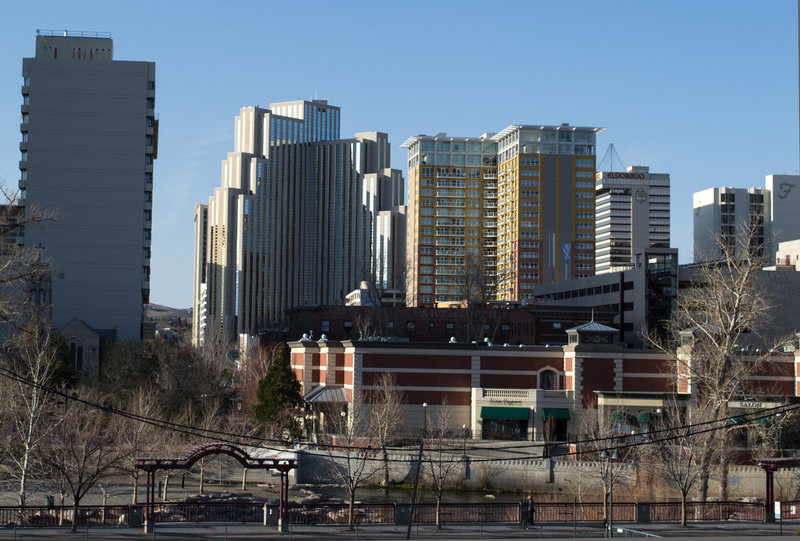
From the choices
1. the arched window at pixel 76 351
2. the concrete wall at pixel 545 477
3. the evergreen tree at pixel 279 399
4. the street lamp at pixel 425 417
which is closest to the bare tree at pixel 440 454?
the street lamp at pixel 425 417

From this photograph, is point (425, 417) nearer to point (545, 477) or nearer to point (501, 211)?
point (545, 477)

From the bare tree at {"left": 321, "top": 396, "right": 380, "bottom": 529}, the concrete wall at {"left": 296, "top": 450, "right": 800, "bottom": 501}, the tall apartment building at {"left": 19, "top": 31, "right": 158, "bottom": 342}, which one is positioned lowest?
the concrete wall at {"left": 296, "top": 450, "right": 800, "bottom": 501}

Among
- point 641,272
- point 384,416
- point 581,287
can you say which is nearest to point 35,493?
point 384,416

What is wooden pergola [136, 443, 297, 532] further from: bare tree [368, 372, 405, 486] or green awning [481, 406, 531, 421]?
green awning [481, 406, 531, 421]

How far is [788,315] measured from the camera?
342ft

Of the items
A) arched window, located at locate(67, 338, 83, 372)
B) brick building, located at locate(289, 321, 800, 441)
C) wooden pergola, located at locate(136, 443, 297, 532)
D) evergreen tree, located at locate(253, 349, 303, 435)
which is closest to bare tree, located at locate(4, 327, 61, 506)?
wooden pergola, located at locate(136, 443, 297, 532)

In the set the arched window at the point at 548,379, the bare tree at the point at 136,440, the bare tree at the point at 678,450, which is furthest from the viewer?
the arched window at the point at 548,379

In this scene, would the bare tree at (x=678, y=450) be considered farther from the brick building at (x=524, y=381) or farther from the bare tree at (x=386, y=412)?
the bare tree at (x=386, y=412)

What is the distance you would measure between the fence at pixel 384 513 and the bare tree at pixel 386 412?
47.2 feet

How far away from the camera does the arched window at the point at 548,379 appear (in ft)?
237

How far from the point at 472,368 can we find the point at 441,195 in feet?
383

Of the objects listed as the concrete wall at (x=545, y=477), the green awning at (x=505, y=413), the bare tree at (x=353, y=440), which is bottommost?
the concrete wall at (x=545, y=477)

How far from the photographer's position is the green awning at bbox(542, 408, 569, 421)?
6838cm

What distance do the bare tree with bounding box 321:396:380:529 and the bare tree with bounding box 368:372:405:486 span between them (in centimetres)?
66
